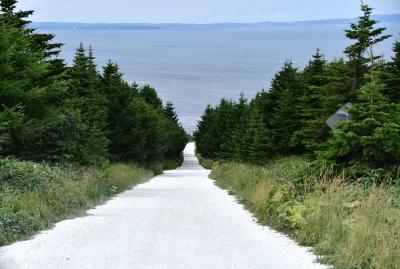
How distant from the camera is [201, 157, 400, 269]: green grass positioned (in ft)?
22.1

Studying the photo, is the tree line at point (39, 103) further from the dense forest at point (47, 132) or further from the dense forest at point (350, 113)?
the dense forest at point (350, 113)

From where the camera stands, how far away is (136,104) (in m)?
41.4

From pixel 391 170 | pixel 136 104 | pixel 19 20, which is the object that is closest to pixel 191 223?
pixel 391 170

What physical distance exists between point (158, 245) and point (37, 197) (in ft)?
12.3

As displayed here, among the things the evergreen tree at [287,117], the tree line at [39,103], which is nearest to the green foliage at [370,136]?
the tree line at [39,103]

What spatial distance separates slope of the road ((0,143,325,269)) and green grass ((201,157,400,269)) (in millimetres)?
305

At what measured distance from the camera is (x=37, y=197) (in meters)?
11.1

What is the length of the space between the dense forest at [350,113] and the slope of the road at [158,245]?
2.73 m

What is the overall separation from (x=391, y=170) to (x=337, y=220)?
3.89 metres

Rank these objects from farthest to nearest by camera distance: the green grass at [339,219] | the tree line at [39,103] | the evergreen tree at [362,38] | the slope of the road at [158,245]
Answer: the evergreen tree at [362,38] < the tree line at [39,103] < the slope of the road at [158,245] < the green grass at [339,219]

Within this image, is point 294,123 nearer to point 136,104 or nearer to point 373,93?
point 136,104

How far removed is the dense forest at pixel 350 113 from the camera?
11500 mm

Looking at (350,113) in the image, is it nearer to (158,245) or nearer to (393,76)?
(158,245)

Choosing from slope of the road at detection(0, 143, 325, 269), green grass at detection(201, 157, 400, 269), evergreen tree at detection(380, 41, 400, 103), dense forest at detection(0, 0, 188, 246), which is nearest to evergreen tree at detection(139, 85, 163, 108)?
dense forest at detection(0, 0, 188, 246)
